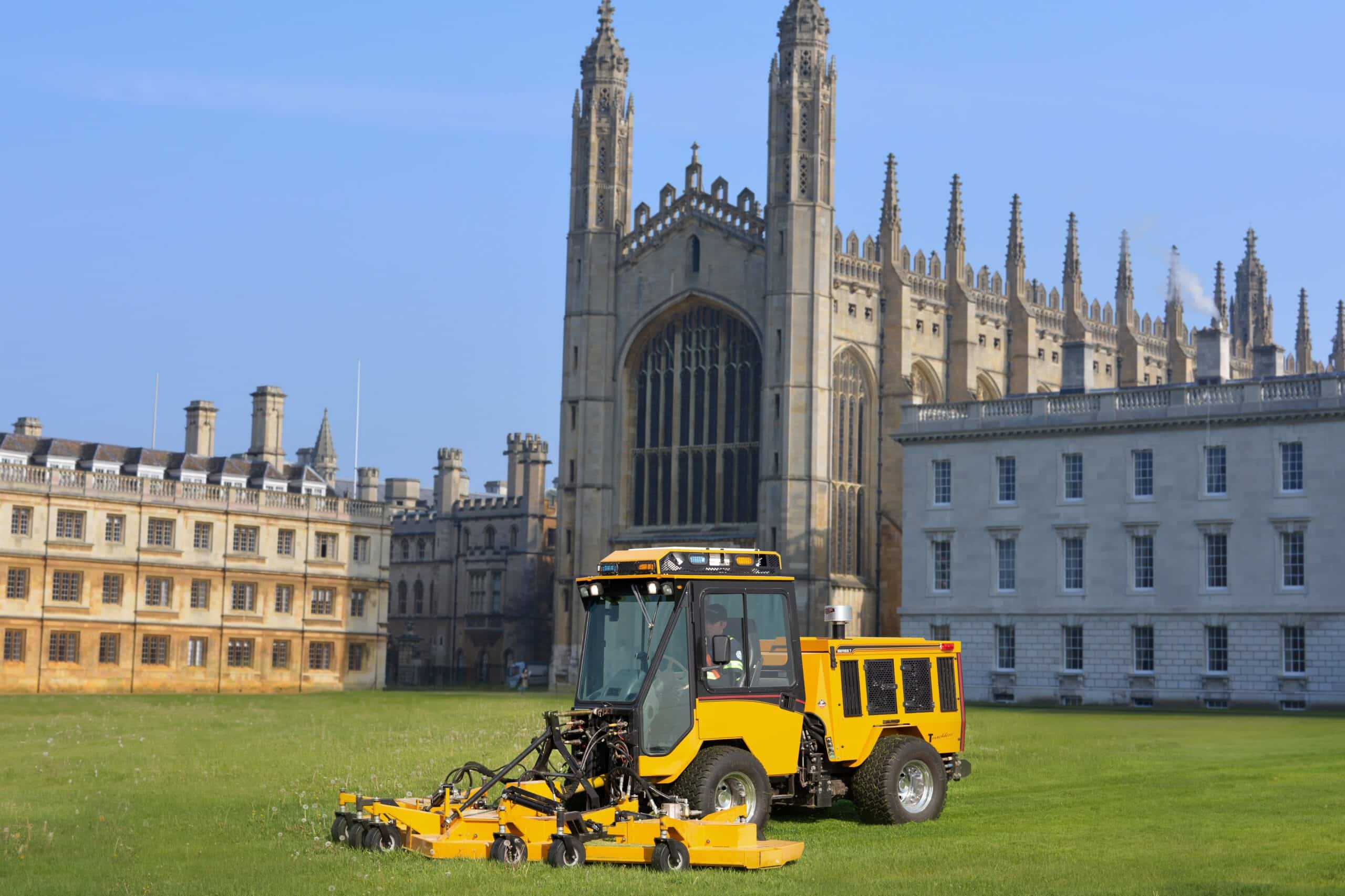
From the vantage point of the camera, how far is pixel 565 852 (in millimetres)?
15695

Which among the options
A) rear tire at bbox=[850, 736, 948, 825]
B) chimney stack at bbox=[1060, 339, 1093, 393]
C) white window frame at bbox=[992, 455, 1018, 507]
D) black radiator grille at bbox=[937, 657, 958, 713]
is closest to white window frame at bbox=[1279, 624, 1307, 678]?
white window frame at bbox=[992, 455, 1018, 507]

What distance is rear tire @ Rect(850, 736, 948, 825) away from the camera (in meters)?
19.2

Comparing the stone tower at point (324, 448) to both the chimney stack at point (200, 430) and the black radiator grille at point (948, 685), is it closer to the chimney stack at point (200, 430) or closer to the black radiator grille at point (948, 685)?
the chimney stack at point (200, 430)

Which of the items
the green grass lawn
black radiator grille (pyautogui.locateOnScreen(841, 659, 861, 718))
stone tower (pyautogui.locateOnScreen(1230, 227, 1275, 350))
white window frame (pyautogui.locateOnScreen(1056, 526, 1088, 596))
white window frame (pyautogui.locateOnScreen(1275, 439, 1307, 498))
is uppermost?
stone tower (pyautogui.locateOnScreen(1230, 227, 1275, 350))

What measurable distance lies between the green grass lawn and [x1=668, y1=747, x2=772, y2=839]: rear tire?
2.18 feet

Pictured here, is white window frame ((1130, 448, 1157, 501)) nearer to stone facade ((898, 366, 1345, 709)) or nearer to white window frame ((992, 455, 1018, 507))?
stone facade ((898, 366, 1345, 709))

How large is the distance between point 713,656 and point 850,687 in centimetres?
280

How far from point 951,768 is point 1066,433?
1450 inches

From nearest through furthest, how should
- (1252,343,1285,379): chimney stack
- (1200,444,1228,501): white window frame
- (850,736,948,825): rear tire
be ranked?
(850,736,948,825): rear tire, (1200,444,1228,501): white window frame, (1252,343,1285,379): chimney stack

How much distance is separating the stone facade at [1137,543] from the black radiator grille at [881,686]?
34375 millimetres

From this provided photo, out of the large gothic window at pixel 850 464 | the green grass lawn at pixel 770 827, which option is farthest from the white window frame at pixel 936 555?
the green grass lawn at pixel 770 827

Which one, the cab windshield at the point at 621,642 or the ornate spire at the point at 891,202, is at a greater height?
the ornate spire at the point at 891,202

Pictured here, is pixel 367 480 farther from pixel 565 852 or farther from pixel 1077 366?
pixel 565 852

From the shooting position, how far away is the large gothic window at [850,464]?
230 feet
